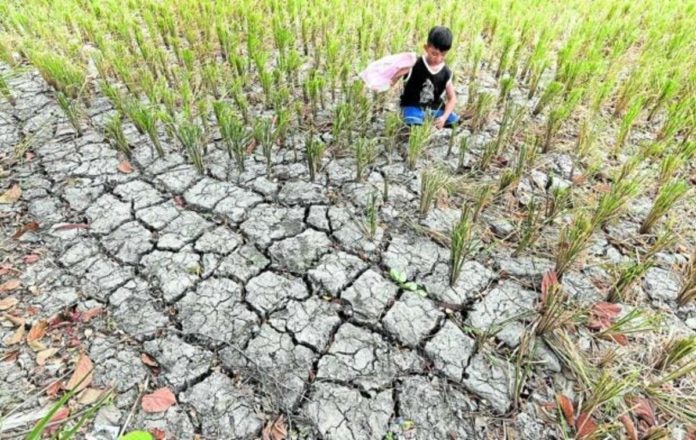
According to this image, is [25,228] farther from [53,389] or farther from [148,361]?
[148,361]

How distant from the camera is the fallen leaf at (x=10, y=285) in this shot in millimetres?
1837

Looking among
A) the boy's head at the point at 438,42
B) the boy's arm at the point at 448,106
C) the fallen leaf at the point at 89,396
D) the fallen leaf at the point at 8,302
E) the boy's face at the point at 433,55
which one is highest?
the boy's head at the point at 438,42

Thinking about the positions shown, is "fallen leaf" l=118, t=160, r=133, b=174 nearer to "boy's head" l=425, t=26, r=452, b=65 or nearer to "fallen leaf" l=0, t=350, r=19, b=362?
"fallen leaf" l=0, t=350, r=19, b=362

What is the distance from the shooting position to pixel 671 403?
150cm

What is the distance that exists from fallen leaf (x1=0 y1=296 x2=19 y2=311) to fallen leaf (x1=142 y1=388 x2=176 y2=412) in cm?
75

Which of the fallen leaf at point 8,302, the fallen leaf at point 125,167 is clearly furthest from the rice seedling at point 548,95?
the fallen leaf at point 8,302

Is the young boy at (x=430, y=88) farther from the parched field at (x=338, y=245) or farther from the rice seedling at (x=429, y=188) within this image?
the rice seedling at (x=429, y=188)

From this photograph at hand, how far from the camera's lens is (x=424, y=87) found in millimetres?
2588

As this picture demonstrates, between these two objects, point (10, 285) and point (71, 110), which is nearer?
point (10, 285)

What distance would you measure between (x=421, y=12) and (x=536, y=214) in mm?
2135

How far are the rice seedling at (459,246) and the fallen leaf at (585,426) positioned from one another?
0.66 m

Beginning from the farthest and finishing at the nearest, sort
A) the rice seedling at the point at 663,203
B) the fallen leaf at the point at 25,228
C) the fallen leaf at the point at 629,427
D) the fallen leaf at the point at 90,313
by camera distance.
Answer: the fallen leaf at the point at 25,228, the rice seedling at the point at 663,203, the fallen leaf at the point at 90,313, the fallen leaf at the point at 629,427

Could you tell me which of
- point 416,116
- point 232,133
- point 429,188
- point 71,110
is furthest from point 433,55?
point 71,110

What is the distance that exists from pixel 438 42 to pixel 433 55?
100 millimetres
